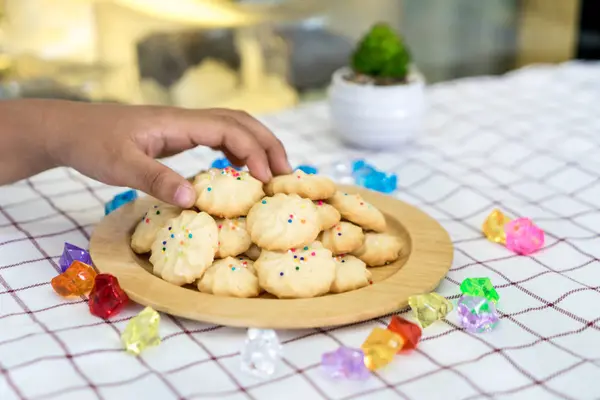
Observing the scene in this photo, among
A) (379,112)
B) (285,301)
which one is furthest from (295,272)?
(379,112)

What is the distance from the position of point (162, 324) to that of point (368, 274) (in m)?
0.22

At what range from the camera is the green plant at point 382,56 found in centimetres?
134

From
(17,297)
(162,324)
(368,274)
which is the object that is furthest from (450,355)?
(17,297)

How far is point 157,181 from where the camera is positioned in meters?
0.85

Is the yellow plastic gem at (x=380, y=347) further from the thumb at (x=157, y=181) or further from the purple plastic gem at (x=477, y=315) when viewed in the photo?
the thumb at (x=157, y=181)

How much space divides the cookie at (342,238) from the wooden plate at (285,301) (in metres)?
0.04

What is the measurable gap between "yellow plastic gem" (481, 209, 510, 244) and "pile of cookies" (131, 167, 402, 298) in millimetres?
161

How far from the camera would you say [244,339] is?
2.46ft

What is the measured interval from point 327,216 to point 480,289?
184 mm

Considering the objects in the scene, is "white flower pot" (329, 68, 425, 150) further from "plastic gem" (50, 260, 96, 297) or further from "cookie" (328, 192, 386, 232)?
"plastic gem" (50, 260, 96, 297)

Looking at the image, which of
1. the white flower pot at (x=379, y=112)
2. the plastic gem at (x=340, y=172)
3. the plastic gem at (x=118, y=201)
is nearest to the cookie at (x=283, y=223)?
the plastic gem at (x=118, y=201)

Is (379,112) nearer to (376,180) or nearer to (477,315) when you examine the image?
(376,180)

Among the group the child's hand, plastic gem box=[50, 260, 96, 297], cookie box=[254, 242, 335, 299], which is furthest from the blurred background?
cookie box=[254, 242, 335, 299]

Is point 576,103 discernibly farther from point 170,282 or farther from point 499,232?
point 170,282
